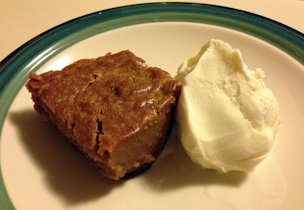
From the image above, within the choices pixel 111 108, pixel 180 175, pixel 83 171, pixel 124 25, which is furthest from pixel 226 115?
pixel 124 25

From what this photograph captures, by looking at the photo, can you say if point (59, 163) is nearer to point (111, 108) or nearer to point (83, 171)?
point (83, 171)

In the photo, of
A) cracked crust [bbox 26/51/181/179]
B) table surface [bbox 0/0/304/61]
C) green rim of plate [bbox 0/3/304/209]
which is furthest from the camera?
table surface [bbox 0/0/304/61]

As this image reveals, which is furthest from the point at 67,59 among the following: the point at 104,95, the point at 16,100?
the point at 104,95

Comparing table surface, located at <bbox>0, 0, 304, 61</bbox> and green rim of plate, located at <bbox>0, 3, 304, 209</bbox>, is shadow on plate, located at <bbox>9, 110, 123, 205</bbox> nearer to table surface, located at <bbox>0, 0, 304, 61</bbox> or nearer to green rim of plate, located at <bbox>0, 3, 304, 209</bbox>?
green rim of plate, located at <bbox>0, 3, 304, 209</bbox>

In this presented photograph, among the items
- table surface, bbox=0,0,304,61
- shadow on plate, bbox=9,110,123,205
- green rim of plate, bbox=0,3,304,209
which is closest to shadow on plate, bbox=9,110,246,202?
shadow on plate, bbox=9,110,123,205

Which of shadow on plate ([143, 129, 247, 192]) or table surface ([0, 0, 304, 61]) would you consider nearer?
shadow on plate ([143, 129, 247, 192])

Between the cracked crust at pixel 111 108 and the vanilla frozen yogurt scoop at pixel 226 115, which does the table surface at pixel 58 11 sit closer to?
the cracked crust at pixel 111 108

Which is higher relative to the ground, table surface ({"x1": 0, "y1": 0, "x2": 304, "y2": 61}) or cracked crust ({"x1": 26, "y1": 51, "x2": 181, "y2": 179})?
table surface ({"x1": 0, "y1": 0, "x2": 304, "y2": 61})
